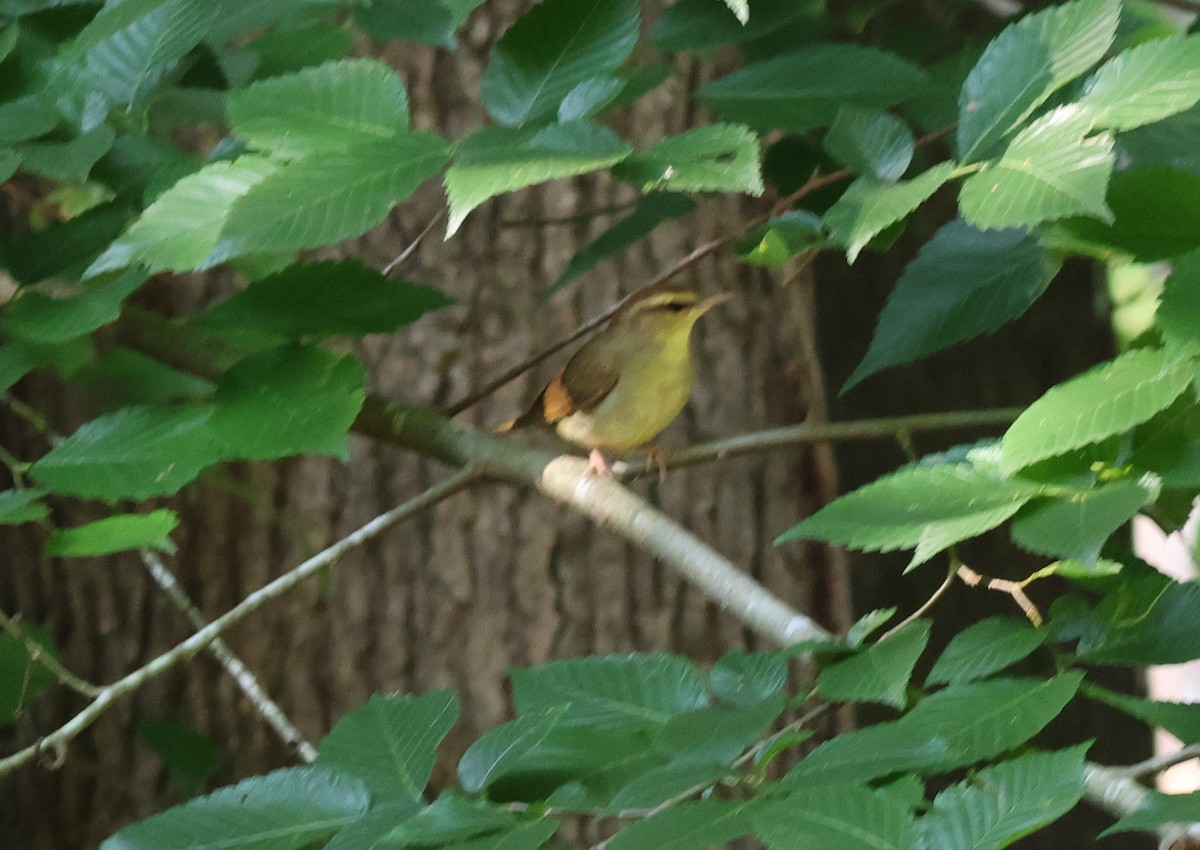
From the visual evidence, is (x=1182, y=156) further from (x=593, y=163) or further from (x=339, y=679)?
(x=339, y=679)

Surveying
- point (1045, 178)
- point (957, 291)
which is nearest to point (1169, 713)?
point (1045, 178)

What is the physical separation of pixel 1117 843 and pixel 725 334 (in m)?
1.54

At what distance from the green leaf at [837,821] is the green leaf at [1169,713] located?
262mm

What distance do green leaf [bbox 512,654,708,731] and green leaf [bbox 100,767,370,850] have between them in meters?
0.14

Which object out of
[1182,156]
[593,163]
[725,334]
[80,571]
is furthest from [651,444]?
[593,163]

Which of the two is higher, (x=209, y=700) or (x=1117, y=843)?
(x=209, y=700)

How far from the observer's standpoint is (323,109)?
90 centimetres

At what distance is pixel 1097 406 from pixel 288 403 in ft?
2.35

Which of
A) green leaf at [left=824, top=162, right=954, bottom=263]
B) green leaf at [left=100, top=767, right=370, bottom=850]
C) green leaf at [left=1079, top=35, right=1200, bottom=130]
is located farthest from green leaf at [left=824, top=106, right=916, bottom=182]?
green leaf at [left=100, top=767, right=370, bottom=850]

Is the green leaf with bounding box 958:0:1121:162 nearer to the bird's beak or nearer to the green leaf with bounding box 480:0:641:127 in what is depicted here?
the green leaf with bounding box 480:0:641:127

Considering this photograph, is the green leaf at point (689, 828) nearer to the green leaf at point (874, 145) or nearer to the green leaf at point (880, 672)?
the green leaf at point (880, 672)

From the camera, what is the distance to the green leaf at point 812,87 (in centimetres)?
111

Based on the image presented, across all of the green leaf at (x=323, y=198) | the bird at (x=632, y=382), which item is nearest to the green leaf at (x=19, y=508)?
the green leaf at (x=323, y=198)

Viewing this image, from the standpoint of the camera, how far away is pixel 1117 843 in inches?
101
